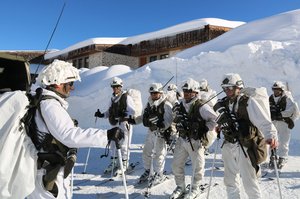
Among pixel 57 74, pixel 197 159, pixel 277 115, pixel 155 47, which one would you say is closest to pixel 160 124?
pixel 197 159

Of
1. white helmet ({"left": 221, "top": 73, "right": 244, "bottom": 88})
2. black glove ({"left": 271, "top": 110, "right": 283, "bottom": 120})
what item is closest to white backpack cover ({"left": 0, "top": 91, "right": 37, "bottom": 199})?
white helmet ({"left": 221, "top": 73, "right": 244, "bottom": 88})

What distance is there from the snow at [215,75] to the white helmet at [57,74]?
10.3 ft

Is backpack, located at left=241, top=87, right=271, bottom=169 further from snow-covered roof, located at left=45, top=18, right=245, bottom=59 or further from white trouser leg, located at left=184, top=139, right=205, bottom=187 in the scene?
snow-covered roof, located at left=45, top=18, right=245, bottom=59

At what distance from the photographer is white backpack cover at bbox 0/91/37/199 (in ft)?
9.50

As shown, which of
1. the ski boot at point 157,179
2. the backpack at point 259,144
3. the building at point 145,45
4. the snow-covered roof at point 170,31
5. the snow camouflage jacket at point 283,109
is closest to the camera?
the backpack at point 259,144

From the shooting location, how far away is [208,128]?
216 inches

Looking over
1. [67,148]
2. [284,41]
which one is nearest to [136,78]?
[284,41]

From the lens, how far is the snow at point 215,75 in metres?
6.43

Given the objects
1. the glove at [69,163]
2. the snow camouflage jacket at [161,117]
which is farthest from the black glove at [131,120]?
the glove at [69,163]

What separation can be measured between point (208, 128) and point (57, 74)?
297 cm

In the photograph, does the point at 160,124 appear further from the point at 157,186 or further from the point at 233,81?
the point at 233,81

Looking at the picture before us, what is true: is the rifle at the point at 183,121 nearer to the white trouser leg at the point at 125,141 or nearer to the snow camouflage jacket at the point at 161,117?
the snow camouflage jacket at the point at 161,117

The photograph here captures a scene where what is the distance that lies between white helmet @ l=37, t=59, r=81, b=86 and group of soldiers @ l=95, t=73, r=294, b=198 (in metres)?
2.27

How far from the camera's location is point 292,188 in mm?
5938
